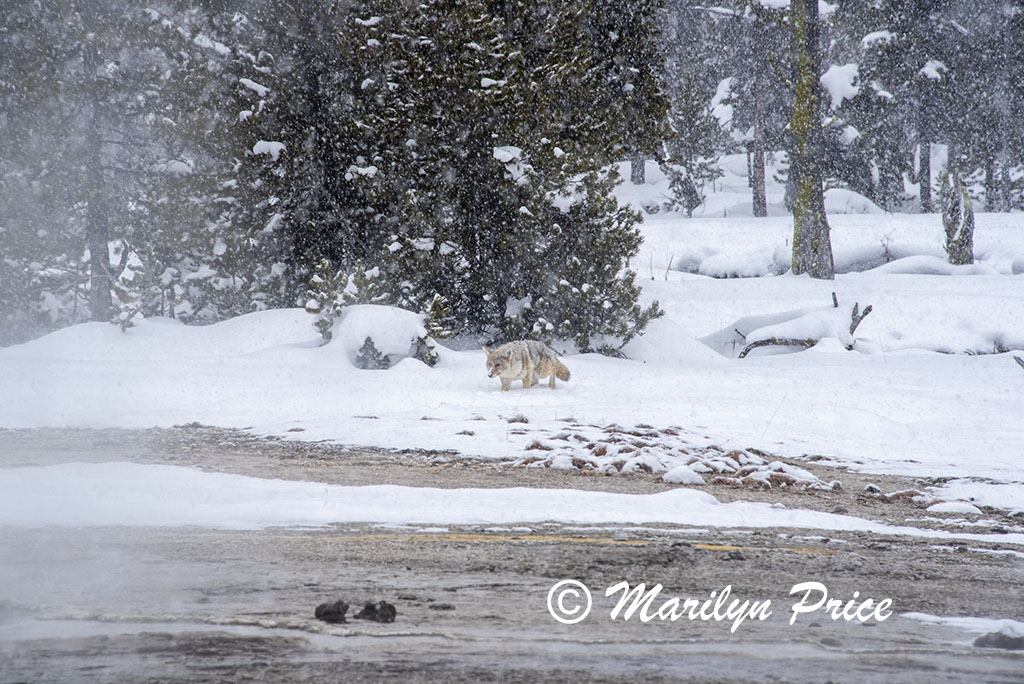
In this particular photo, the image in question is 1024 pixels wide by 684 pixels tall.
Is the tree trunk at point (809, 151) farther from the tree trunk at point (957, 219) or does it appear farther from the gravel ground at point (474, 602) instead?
the gravel ground at point (474, 602)

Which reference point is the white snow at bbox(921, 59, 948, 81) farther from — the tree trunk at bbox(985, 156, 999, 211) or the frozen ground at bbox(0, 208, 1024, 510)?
the frozen ground at bbox(0, 208, 1024, 510)

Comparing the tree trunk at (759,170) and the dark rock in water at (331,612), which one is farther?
the tree trunk at (759,170)

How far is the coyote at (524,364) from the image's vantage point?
1076 cm

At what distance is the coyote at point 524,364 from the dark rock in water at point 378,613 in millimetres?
8037

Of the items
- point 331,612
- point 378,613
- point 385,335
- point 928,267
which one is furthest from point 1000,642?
point 928,267

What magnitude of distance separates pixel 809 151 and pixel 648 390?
1308 cm

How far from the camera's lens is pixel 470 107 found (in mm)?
13867

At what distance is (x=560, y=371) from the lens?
11172mm

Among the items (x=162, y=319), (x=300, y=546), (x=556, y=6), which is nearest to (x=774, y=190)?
(x=556, y=6)

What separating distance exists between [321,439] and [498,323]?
22.4ft

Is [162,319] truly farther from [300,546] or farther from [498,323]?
[300,546]

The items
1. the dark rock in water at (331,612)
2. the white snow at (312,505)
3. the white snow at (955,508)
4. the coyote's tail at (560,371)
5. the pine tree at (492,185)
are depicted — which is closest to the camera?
the dark rock in water at (331,612)

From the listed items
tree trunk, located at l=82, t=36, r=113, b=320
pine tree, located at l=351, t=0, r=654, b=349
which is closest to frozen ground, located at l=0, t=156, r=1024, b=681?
pine tree, located at l=351, t=0, r=654, b=349

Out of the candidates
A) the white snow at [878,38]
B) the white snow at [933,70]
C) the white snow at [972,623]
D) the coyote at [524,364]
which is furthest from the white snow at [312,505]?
the white snow at [933,70]
